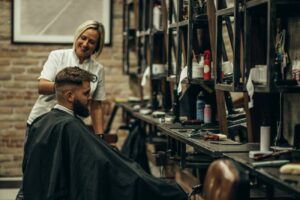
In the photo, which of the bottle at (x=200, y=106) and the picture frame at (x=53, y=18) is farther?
the picture frame at (x=53, y=18)

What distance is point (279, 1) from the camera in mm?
2777

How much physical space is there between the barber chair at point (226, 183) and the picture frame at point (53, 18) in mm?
5148

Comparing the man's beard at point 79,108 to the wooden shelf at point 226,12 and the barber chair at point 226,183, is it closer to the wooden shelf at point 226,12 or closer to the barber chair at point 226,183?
the wooden shelf at point 226,12

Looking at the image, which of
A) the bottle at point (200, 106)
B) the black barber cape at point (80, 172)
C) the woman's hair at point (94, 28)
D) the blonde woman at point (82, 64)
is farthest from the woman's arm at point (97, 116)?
the black barber cape at point (80, 172)

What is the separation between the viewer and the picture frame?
23.1 ft

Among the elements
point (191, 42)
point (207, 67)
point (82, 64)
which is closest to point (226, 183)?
point (207, 67)

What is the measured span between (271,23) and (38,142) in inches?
49.3

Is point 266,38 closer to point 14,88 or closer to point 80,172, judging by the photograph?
point 80,172

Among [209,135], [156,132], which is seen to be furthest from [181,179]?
[209,135]

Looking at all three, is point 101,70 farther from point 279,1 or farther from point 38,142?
point 279,1

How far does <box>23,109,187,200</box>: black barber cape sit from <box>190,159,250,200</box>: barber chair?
3.10 ft

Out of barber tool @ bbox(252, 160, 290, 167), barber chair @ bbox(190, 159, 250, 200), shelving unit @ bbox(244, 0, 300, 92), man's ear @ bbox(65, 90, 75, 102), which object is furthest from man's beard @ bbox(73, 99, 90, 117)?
barber chair @ bbox(190, 159, 250, 200)

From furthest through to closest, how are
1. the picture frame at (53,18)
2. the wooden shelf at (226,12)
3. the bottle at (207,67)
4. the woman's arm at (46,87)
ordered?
1. the picture frame at (53,18)
2. the woman's arm at (46,87)
3. the bottle at (207,67)
4. the wooden shelf at (226,12)

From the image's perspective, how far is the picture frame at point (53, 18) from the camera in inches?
277
